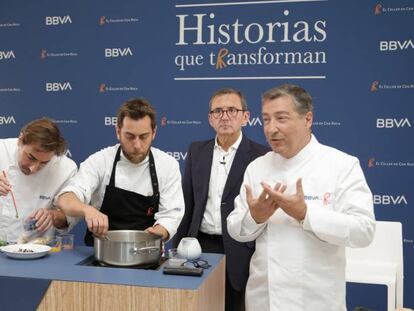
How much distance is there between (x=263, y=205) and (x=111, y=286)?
0.59 metres

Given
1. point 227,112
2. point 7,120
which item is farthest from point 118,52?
point 227,112

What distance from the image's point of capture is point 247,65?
3664 mm

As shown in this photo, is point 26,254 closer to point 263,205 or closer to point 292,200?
point 263,205

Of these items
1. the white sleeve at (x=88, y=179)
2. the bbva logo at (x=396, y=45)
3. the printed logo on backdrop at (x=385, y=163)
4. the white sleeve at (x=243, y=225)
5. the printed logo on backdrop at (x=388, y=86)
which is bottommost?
the white sleeve at (x=243, y=225)

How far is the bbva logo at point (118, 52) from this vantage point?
3922 millimetres

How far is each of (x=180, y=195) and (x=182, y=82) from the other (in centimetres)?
186

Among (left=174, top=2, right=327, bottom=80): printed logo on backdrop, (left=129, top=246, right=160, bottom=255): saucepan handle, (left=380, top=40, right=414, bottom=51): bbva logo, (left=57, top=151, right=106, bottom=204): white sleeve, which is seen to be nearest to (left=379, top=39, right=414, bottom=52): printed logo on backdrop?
(left=380, top=40, right=414, bottom=51): bbva logo

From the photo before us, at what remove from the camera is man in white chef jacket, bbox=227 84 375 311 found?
1661mm

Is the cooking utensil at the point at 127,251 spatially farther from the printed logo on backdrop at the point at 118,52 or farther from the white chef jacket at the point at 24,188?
the printed logo on backdrop at the point at 118,52

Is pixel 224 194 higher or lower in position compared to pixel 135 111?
lower

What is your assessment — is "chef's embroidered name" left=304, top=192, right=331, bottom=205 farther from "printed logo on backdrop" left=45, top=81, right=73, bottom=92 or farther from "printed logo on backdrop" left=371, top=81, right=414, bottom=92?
"printed logo on backdrop" left=45, top=81, right=73, bottom=92

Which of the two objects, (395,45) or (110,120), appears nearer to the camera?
(395,45)

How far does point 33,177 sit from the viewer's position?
7.55ft

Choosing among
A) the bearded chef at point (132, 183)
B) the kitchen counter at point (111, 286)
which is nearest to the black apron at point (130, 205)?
the bearded chef at point (132, 183)
